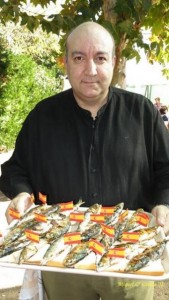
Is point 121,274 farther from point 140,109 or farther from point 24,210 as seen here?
point 140,109

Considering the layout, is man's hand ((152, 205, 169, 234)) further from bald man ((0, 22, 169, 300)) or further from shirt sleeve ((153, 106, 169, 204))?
shirt sleeve ((153, 106, 169, 204))

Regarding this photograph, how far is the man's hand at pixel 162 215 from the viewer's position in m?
2.13

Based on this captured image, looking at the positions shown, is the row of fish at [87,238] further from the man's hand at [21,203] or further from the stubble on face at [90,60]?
the stubble on face at [90,60]

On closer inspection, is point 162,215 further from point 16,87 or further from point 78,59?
point 16,87

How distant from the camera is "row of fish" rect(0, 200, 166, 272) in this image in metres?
1.89

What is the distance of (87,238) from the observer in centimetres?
211

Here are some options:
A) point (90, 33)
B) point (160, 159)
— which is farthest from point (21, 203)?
point (90, 33)

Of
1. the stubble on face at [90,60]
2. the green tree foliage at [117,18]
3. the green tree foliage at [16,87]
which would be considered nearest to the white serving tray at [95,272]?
the stubble on face at [90,60]

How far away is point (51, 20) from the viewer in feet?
12.9

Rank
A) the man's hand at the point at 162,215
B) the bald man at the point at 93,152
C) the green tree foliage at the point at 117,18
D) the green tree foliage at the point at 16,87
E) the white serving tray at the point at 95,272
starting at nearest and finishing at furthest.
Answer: the white serving tray at the point at 95,272 < the man's hand at the point at 162,215 < the bald man at the point at 93,152 < the green tree foliage at the point at 117,18 < the green tree foliage at the point at 16,87

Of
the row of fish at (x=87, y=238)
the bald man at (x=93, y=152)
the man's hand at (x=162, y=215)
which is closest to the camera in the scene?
the row of fish at (x=87, y=238)

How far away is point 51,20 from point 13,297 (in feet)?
9.16

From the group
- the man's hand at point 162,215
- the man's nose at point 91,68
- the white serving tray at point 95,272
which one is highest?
the man's nose at point 91,68

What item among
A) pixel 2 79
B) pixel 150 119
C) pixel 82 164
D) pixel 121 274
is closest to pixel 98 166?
pixel 82 164
